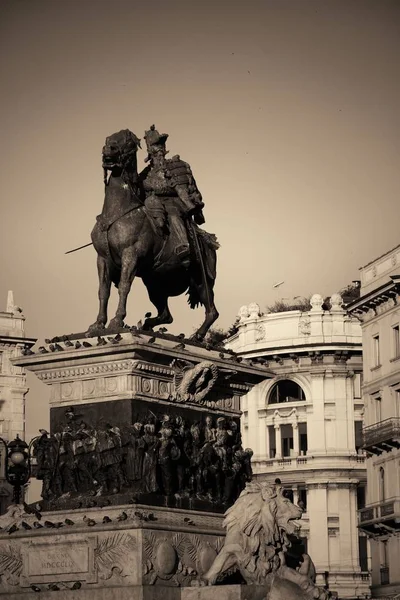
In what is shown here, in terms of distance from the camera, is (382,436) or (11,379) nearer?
(382,436)

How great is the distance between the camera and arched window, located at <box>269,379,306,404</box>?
8144 cm

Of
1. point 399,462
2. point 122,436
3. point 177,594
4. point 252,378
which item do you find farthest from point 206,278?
point 399,462

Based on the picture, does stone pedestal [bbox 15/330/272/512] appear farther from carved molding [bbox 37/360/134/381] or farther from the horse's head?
the horse's head

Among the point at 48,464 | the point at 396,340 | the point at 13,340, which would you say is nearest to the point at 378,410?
the point at 396,340

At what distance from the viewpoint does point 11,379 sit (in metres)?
78.0

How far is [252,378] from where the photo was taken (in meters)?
25.5

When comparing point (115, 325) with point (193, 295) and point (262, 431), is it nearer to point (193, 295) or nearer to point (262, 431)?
point (193, 295)

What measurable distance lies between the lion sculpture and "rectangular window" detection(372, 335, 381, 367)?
1861 inches

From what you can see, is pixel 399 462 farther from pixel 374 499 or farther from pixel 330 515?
pixel 330 515

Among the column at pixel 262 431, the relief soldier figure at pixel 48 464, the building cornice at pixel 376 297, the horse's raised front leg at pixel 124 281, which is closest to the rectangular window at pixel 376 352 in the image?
the building cornice at pixel 376 297

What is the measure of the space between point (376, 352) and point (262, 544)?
48238 millimetres

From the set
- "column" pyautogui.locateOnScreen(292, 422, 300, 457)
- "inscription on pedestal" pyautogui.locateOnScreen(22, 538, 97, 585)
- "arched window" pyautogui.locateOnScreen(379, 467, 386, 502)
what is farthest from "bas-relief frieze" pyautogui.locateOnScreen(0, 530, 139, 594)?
"column" pyautogui.locateOnScreen(292, 422, 300, 457)

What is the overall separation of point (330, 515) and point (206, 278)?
174ft

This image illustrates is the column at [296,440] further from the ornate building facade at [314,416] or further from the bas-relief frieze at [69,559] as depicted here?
the bas-relief frieze at [69,559]
